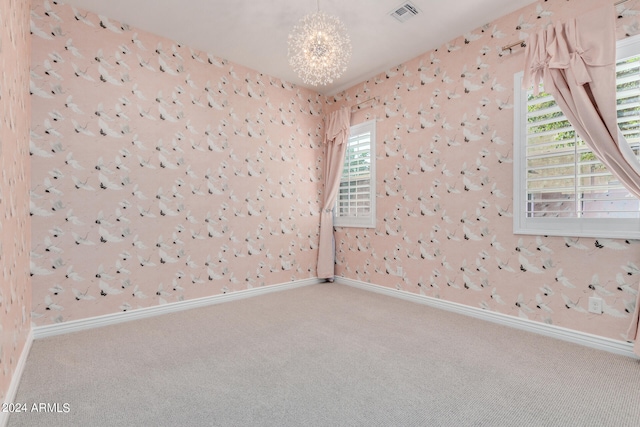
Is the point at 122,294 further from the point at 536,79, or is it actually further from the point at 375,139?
the point at 536,79

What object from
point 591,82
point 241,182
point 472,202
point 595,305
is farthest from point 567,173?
point 241,182

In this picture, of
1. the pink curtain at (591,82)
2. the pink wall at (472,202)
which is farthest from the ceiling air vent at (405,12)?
the pink curtain at (591,82)

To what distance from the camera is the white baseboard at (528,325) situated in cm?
214

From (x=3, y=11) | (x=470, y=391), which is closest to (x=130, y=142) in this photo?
(x=3, y=11)

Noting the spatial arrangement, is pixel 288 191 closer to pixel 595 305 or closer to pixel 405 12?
pixel 405 12

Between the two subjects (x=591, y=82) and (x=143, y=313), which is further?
(x=143, y=313)

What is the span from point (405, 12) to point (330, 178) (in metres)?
2.13

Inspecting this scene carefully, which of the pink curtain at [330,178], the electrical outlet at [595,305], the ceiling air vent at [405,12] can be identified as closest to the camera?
the electrical outlet at [595,305]

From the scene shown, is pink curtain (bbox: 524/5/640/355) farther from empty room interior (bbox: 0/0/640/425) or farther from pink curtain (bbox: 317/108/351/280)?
pink curtain (bbox: 317/108/351/280)

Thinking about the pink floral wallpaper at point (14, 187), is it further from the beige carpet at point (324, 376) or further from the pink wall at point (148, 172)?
the beige carpet at point (324, 376)

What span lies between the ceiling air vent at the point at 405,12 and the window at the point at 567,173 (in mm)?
1038

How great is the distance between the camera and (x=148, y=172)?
2961 millimetres

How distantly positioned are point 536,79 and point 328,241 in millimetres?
2822

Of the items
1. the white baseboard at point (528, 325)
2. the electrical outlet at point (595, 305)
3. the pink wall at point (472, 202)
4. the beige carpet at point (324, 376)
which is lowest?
the beige carpet at point (324, 376)
